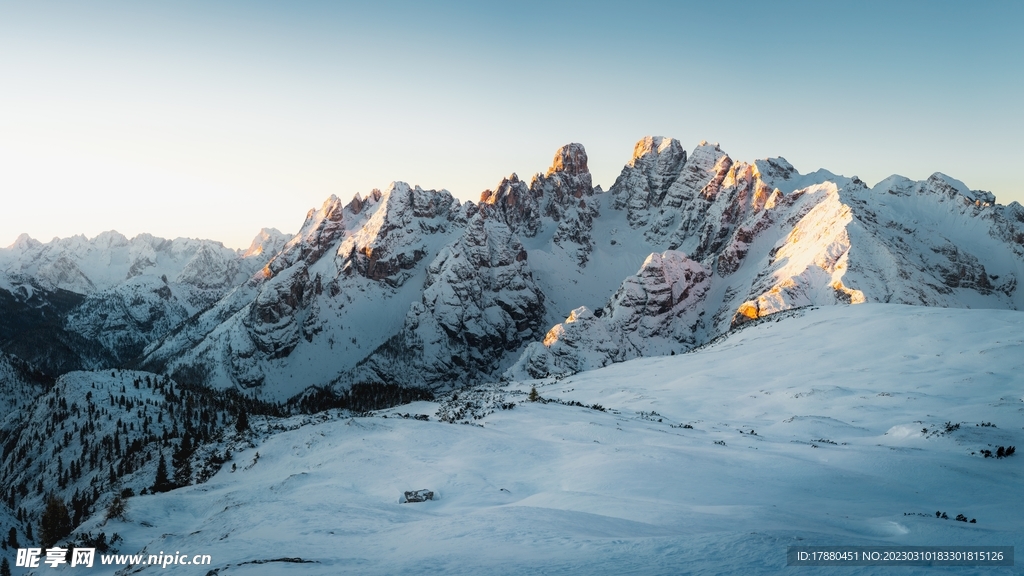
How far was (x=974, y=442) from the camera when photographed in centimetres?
2867

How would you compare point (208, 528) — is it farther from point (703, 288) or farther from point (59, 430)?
point (703, 288)

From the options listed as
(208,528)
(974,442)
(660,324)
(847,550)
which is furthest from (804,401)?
(660,324)

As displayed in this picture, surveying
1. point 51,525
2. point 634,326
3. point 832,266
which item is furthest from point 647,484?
point 634,326

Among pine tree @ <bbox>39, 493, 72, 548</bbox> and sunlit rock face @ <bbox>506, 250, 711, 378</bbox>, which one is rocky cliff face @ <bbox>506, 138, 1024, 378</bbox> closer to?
sunlit rock face @ <bbox>506, 250, 711, 378</bbox>

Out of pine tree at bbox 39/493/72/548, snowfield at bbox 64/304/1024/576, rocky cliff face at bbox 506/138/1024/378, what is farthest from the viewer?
rocky cliff face at bbox 506/138/1024/378

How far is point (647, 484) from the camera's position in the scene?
22.4 metres

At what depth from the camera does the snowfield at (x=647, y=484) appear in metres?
13.4

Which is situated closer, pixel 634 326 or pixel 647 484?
pixel 647 484

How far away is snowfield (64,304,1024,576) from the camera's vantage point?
13.4 meters

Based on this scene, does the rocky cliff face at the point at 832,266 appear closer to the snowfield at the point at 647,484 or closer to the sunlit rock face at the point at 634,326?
the sunlit rock face at the point at 634,326

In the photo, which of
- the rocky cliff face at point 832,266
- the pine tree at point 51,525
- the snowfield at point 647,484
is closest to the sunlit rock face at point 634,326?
the rocky cliff face at point 832,266

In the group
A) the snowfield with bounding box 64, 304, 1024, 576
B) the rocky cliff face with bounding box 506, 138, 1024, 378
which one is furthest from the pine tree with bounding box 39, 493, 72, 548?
the rocky cliff face with bounding box 506, 138, 1024, 378

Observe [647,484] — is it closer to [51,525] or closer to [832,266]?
[51,525]

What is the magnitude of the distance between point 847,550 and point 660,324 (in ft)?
546
